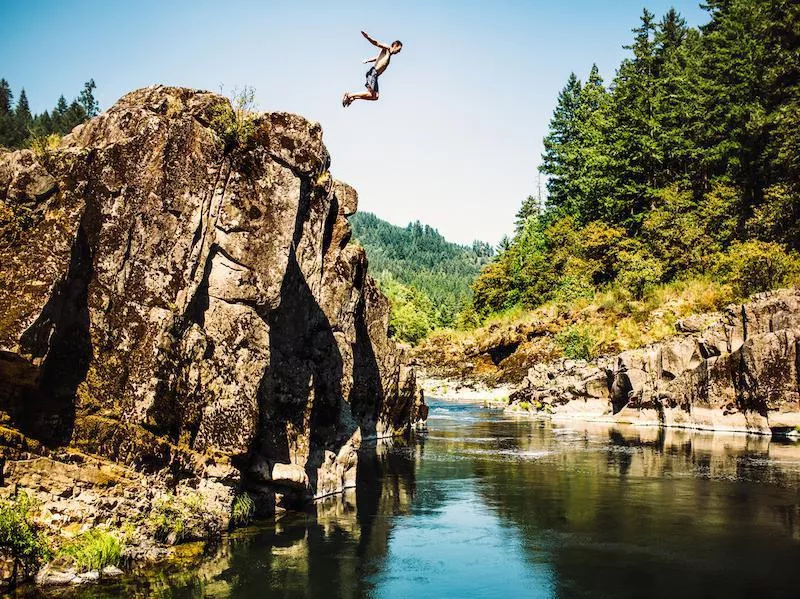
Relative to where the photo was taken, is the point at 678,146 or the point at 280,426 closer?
the point at 280,426

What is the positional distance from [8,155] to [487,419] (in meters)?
51.1

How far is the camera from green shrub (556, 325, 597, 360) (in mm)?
78188

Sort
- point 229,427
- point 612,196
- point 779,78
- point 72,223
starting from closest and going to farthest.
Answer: point 72,223 < point 229,427 < point 779,78 < point 612,196

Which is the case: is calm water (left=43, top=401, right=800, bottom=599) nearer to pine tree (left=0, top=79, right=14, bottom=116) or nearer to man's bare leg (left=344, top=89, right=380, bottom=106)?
man's bare leg (left=344, top=89, right=380, bottom=106)

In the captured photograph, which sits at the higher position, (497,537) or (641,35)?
(641,35)

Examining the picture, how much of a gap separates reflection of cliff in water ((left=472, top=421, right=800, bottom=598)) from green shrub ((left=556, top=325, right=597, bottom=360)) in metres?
33.7

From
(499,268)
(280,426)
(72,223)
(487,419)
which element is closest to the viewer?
(72,223)

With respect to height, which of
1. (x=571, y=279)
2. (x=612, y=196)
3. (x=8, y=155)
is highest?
(x=612, y=196)

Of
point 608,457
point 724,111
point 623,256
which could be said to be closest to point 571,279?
point 623,256

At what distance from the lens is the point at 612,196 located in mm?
94812

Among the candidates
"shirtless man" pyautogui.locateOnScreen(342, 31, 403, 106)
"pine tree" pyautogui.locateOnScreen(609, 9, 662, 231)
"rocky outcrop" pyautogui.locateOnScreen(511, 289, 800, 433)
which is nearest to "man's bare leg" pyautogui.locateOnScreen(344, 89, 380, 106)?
"shirtless man" pyautogui.locateOnScreen(342, 31, 403, 106)

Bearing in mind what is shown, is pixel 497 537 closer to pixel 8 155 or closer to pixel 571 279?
pixel 8 155

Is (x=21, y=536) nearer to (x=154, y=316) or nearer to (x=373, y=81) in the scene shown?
(x=154, y=316)

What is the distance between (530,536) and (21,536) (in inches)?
573
